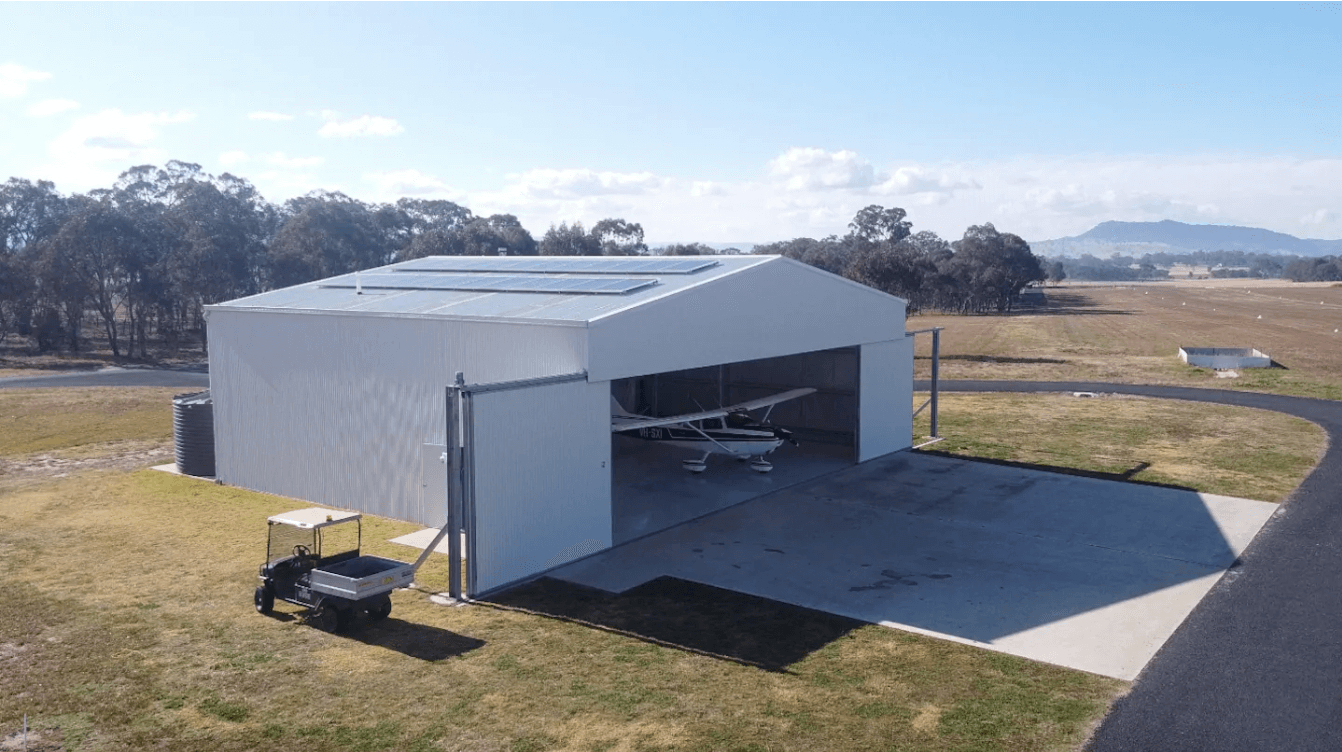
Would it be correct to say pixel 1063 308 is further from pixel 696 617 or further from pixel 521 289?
pixel 696 617

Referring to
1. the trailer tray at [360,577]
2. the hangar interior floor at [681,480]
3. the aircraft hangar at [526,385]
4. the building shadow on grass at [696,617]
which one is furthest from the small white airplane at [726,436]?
the trailer tray at [360,577]

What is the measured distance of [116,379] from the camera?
53.3m

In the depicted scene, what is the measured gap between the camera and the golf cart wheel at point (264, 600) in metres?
15.3

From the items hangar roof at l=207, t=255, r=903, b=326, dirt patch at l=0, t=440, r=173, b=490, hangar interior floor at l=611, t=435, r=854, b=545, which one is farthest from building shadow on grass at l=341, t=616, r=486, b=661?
dirt patch at l=0, t=440, r=173, b=490

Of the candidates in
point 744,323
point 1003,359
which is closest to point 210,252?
point 1003,359

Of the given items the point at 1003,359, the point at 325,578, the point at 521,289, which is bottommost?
the point at 1003,359

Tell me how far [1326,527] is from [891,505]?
28.7ft

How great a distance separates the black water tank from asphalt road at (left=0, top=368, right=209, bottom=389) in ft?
82.8

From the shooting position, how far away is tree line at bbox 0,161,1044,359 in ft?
225

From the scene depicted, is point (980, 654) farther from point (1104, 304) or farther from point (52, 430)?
point (1104, 304)

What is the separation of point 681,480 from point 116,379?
136ft

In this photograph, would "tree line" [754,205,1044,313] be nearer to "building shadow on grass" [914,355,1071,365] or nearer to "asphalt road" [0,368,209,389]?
"building shadow on grass" [914,355,1071,365]

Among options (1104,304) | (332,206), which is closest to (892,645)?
(332,206)

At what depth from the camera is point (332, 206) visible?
312 feet
